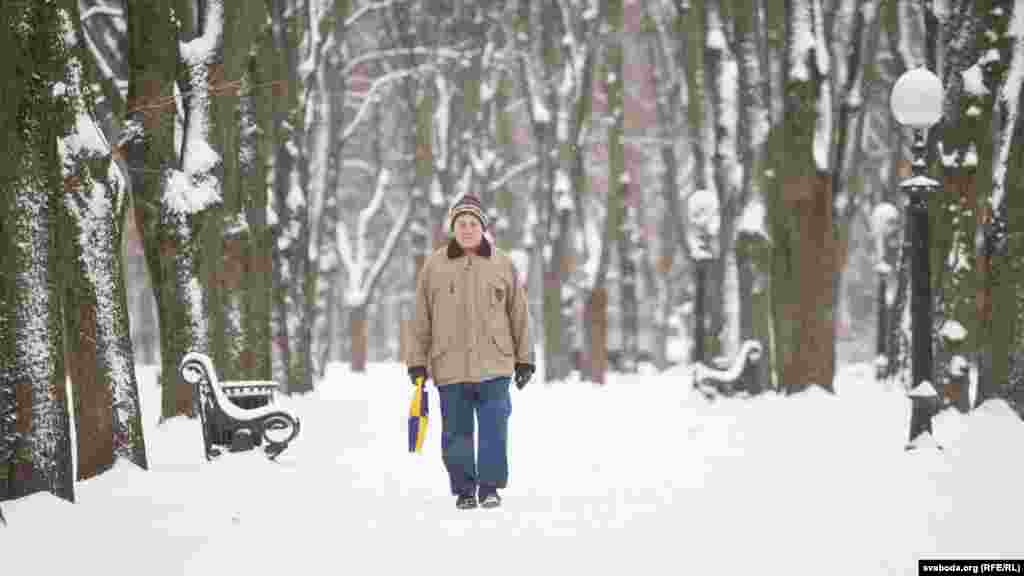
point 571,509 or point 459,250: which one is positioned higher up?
point 459,250

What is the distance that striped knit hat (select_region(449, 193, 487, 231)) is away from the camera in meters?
6.54

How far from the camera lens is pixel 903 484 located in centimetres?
694

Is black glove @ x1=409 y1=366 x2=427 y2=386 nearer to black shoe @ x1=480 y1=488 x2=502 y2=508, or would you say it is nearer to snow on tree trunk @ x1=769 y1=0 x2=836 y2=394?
black shoe @ x1=480 y1=488 x2=502 y2=508

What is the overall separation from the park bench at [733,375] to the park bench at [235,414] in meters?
7.61

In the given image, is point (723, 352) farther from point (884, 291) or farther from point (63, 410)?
point (63, 410)

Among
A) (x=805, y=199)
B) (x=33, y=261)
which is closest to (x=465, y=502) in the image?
(x=33, y=261)

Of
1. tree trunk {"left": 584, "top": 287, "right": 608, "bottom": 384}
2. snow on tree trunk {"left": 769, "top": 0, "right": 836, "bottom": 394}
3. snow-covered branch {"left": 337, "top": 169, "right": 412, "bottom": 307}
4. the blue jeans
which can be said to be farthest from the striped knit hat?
snow-covered branch {"left": 337, "top": 169, "right": 412, "bottom": 307}

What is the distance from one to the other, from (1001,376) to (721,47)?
23.8ft

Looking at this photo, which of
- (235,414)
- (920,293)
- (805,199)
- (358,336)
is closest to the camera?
(235,414)

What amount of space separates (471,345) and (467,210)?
852 mm

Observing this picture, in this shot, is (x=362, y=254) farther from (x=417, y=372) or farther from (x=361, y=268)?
(x=417, y=372)

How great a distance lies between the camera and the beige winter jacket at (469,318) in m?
6.45

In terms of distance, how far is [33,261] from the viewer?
226 inches

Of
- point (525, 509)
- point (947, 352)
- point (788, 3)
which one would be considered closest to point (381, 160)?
point (788, 3)
